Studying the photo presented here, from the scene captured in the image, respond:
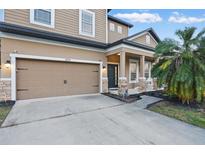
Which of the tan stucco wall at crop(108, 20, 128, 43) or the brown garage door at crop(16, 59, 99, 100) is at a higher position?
the tan stucco wall at crop(108, 20, 128, 43)

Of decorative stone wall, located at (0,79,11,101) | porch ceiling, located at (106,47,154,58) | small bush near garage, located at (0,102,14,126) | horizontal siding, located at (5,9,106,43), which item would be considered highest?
horizontal siding, located at (5,9,106,43)

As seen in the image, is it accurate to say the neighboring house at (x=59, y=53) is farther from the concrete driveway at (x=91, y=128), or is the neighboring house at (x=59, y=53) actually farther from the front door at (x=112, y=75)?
the concrete driveway at (x=91, y=128)

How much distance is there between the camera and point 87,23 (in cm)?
921

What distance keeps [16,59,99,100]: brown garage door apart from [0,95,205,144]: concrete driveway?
179cm

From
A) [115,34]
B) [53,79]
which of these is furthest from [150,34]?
[53,79]

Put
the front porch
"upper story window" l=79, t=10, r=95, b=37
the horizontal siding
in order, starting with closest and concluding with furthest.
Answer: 1. the horizontal siding
2. the front porch
3. "upper story window" l=79, t=10, r=95, b=37

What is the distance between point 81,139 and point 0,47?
5888 millimetres

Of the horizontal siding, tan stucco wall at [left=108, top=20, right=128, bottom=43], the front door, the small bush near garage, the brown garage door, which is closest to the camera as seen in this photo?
the small bush near garage

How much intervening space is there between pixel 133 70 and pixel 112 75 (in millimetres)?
2363

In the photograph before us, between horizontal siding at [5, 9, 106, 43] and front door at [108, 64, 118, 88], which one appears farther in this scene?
front door at [108, 64, 118, 88]

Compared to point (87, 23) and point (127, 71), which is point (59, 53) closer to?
point (87, 23)

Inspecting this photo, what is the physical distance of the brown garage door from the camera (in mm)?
6820

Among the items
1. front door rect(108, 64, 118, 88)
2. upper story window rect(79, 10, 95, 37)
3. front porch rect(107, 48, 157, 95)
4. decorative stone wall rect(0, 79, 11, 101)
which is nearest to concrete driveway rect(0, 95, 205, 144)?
decorative stone wall rect(0, 79, 11, 101)

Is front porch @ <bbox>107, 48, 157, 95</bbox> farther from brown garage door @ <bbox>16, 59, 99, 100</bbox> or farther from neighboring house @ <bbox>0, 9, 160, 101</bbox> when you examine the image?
brown garage door @ <bbox>16, 59, 99, 100</bbox>
